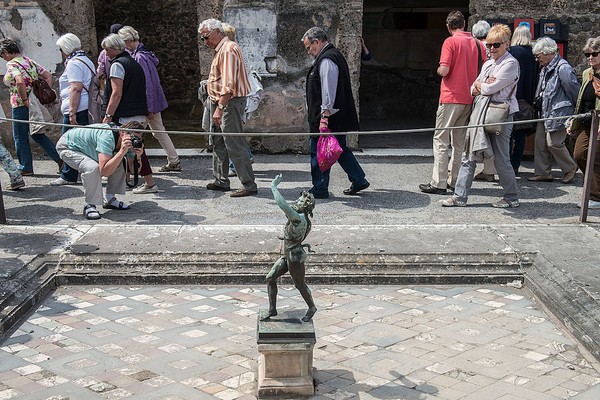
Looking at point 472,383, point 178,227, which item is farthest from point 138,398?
point 178,227

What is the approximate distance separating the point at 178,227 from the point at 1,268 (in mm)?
1465

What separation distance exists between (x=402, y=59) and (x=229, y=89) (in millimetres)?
6784

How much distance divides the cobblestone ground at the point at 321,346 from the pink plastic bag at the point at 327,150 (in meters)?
1.90

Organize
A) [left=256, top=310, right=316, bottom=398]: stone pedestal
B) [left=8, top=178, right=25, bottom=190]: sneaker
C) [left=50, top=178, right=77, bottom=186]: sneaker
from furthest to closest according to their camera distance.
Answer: [left=50, top=178, right=77, bottom=186]: sneaker → [left=8, top=178, right=25, bottom=190]: sneaker → [left=256, top=310, right=316, bottom=398]: stone pedestal

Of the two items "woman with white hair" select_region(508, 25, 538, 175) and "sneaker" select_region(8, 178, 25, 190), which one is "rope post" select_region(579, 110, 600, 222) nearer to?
"woman with white hair" select_region(508, 25, 538, 175)

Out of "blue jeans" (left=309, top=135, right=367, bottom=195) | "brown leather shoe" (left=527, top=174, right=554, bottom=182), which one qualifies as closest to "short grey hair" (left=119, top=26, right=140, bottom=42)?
"blue jeans" (left=309, top=135, right=367, bottom=195)

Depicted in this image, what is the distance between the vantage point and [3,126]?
9656mm

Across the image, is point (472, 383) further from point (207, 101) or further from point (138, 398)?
point (207, 101)

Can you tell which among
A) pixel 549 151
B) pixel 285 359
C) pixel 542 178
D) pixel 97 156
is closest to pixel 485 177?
pixel 542 178

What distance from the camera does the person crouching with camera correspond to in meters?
6.67

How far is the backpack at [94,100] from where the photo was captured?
313 inches

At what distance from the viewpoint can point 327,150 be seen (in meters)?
6.99

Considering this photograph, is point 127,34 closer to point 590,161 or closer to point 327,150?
point 327,150

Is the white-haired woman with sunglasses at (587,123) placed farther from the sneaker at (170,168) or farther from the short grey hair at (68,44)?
the short grey hair at (68,44)
